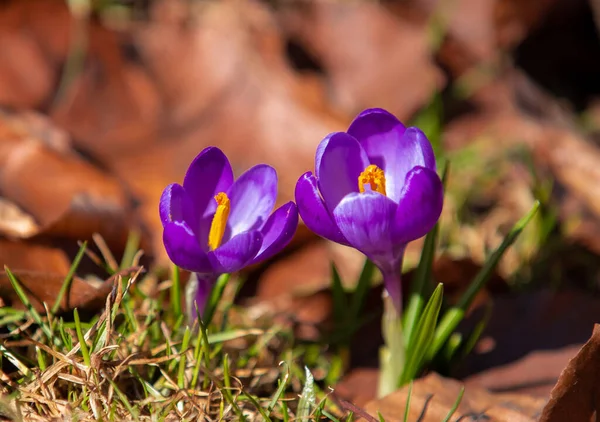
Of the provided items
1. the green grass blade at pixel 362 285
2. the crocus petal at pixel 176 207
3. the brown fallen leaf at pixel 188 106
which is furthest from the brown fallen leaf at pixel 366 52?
the crocus petal at pixel 176 207

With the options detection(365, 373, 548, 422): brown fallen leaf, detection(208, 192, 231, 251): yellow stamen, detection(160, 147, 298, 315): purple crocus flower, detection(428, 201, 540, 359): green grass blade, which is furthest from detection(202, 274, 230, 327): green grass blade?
detection(428, 201, 540, 359): green grass blade

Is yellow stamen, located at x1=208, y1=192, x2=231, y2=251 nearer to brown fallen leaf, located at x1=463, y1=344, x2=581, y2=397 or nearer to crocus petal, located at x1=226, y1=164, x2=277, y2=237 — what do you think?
crocus petal, located at x1=226, y1=164, x2=277, y2=237

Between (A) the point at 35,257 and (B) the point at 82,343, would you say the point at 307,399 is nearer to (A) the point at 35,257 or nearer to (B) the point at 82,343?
(B) the point at 82,343

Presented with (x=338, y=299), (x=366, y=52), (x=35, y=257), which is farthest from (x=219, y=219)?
(x=366, y=52)

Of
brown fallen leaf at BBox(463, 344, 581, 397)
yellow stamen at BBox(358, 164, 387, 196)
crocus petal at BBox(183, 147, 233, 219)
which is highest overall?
yellow stamen at BBox(358, 164, 387, 196)

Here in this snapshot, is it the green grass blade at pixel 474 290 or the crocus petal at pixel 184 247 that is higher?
the crocus petal at pixel 184 247

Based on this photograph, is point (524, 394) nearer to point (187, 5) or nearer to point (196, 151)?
point (196, 151)

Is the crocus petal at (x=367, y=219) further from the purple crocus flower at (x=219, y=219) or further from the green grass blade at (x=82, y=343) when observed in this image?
the green grass blade at (x=82, y=343)
